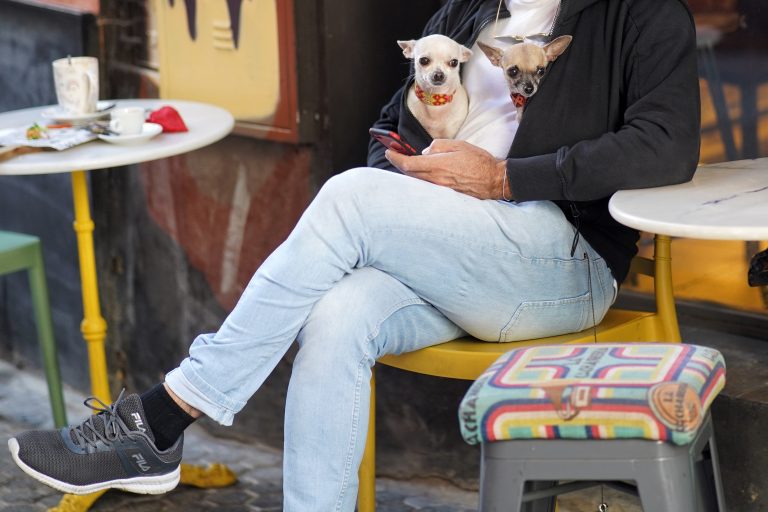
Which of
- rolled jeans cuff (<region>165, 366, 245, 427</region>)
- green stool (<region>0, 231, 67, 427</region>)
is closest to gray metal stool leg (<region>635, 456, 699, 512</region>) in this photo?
rolled jeans cuff (<region>165, 366, 245, 427</region>)

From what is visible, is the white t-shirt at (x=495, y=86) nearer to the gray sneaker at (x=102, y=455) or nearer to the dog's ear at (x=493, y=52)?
the dog's ear at (x=493, y=52)

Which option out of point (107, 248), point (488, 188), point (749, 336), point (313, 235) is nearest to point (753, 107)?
point (749, 336)

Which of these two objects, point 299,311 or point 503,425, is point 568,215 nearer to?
point 299,311

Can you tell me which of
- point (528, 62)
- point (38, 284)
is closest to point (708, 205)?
point (528, 62)

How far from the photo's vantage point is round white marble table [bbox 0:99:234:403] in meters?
2.50

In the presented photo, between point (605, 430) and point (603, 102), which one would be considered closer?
point (605, 430)

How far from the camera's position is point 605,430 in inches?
62.8

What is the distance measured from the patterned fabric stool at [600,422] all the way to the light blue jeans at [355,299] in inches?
16.1

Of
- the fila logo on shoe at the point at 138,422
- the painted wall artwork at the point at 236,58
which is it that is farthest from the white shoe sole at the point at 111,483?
the painted wall artwork at the point at 236,58

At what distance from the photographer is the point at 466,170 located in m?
2.22

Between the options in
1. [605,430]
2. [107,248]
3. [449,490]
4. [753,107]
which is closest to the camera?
[605,430]

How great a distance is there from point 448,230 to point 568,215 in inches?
12.4

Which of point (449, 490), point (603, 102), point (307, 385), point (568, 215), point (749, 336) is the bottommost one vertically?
point (449, 490)

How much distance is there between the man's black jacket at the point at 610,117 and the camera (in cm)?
209
